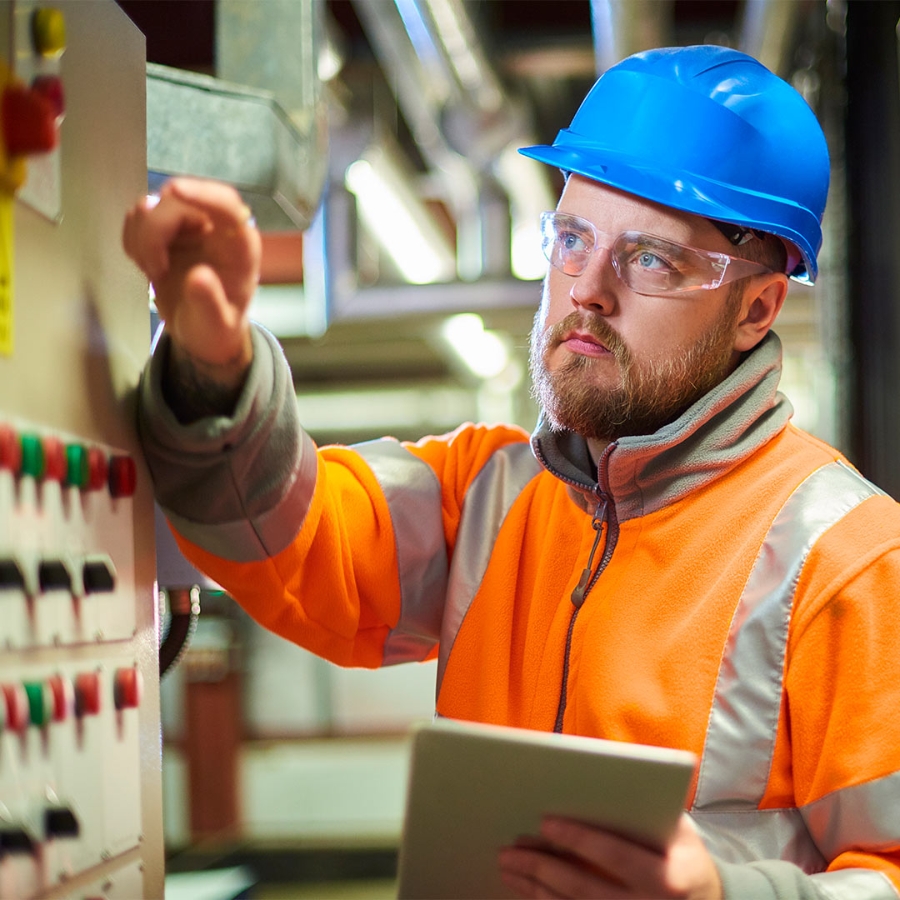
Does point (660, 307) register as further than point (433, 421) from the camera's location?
No

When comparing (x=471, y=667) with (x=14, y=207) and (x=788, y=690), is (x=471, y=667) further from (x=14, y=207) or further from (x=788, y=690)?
(x=14, y=207)

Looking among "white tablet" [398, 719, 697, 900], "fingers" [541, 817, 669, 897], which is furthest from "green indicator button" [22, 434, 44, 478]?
"fingers" [541, 817, 669, 897]

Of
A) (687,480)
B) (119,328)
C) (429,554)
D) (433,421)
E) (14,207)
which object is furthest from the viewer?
(433,421)

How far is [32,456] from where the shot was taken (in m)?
0.95

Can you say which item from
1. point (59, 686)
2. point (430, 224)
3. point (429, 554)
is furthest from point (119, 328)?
point (430, 224)

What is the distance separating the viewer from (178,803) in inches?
239

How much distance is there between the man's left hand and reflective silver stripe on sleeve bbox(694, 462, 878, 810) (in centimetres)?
22

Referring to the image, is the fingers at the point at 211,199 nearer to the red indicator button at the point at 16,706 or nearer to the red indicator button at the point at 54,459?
the red indicator button at the point at 54,459

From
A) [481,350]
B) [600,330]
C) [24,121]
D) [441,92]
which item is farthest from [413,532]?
[481,350]

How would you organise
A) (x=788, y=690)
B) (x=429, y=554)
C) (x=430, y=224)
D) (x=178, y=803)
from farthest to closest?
(x=178, y=803) < (x=430, y=224) < (x=429, y=554) < (x=788, y=690)

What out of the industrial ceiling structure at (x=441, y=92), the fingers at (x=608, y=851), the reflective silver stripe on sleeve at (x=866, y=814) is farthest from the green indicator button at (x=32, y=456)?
the industrial ceiling structure at (x=441, y=92)

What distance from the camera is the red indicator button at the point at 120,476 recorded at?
1.12m

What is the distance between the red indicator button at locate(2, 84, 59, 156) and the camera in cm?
91

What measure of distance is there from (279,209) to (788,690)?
1153 mm
